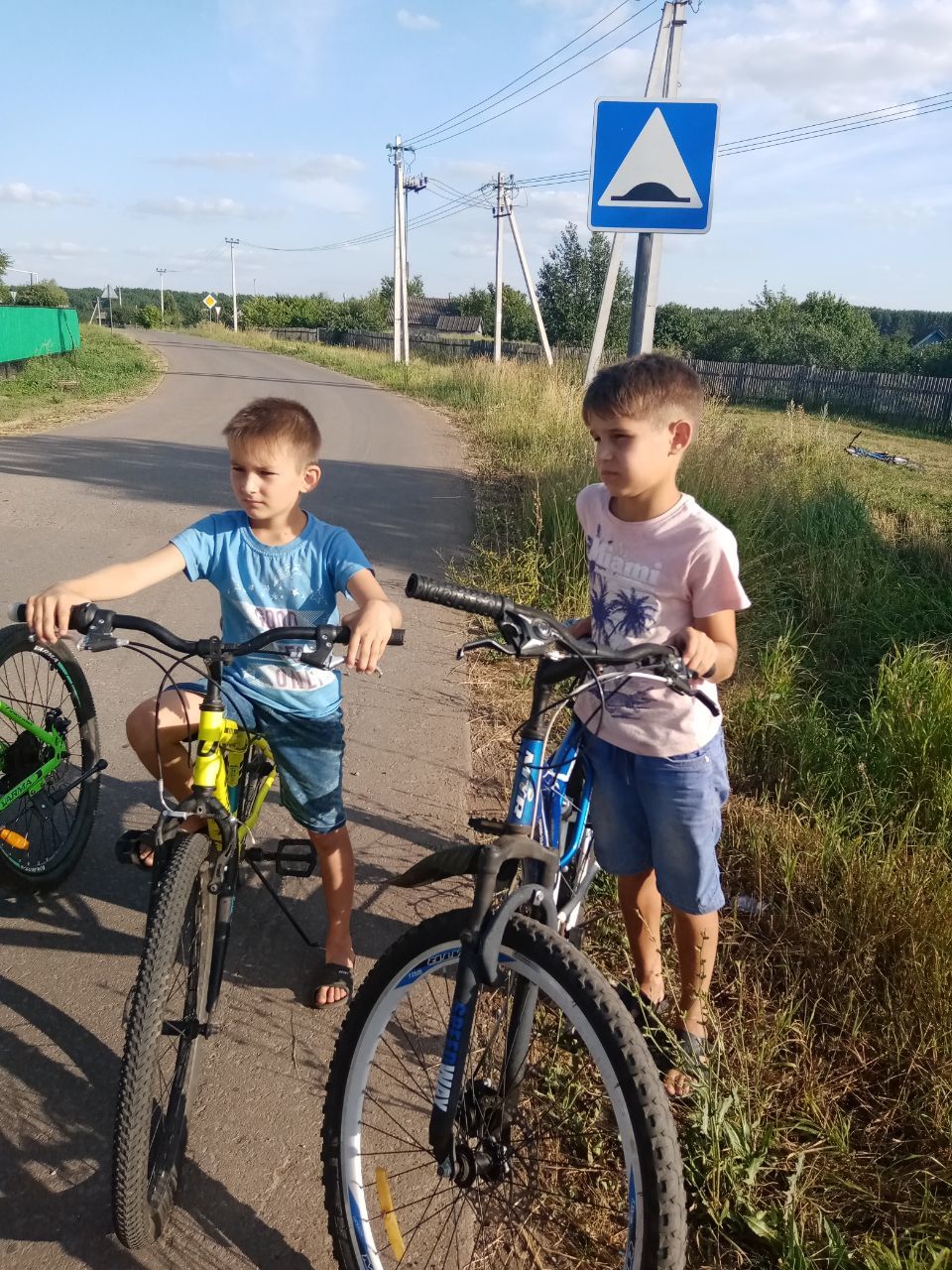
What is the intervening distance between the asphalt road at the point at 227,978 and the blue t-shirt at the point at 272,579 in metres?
0.93

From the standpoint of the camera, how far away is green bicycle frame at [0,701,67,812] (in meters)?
2.96

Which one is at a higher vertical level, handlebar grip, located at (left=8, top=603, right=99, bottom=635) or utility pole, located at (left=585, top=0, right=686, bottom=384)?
utility pole, located at (left=585, top=0, right=686, bottom=384)

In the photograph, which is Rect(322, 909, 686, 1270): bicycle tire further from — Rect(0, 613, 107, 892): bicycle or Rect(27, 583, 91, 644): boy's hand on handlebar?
Rect(0, 613, 107, 892): bicycle

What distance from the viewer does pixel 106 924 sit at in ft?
9.89

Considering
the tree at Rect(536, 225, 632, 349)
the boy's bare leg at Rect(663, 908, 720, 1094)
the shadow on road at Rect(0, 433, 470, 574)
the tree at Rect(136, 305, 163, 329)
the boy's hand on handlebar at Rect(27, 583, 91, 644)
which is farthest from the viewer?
the tree at Rect(136, 305, 163, 329)

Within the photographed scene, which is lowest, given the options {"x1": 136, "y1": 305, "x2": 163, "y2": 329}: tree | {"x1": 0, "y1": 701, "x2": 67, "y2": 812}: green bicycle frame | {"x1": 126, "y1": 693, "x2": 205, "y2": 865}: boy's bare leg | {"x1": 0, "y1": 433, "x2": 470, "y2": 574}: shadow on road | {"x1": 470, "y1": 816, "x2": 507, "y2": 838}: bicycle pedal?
{"x1": 0, "y1": 433, "x2": 470, "y2": 574}: shadow on road

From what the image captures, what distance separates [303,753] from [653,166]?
374cm

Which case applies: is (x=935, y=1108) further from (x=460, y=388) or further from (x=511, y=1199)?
(x=460, y=388)

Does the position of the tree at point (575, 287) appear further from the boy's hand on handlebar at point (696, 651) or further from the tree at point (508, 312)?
the boy's hand on handlebar at point (696, 651)

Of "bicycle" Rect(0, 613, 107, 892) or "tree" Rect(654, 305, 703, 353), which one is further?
"tree" Rect(654, 305, 703, 353)

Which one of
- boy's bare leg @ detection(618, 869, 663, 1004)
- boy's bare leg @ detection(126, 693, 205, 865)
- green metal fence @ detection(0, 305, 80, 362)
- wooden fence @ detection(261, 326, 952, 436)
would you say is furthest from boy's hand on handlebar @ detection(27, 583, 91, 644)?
wooden fence @ detection(261, 326, 952, 436)

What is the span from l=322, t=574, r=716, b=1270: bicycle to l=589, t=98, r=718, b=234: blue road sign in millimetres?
3514

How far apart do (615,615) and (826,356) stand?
51523 millimetres

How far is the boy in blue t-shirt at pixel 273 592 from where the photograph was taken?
239 cm
